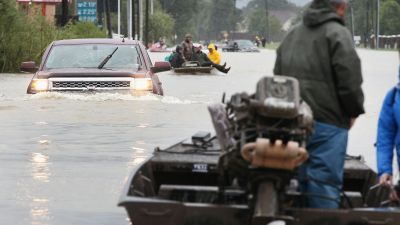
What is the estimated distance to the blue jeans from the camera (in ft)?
24.2

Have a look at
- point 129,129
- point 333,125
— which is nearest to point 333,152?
point 333,125

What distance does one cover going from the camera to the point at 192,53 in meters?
43.4

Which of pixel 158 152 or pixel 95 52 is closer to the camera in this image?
pixel 158 152

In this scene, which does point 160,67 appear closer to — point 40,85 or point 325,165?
point 40,85

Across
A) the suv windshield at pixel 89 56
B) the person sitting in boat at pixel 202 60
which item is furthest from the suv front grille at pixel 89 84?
the person sitting in boat at pixel 202 60

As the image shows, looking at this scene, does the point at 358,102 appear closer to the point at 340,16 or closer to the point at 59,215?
the point at 340,16

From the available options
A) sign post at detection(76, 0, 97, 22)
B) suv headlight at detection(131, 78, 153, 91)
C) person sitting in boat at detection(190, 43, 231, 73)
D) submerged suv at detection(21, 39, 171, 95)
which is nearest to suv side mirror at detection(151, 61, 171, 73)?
submerged suv at detection(21, 39, 171, 95)

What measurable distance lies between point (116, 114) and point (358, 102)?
14.8 metres

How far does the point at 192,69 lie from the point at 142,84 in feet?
68.1

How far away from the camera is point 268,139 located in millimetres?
6746

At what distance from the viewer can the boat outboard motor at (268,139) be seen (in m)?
6.69

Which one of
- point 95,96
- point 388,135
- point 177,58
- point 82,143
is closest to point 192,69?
point 177,58

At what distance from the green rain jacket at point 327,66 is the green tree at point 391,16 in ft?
493

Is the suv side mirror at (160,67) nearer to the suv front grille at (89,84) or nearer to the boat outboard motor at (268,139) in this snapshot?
the suv front grille at (89,84)
